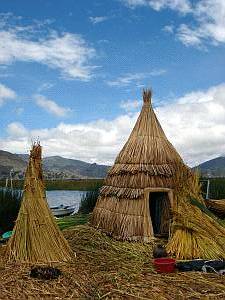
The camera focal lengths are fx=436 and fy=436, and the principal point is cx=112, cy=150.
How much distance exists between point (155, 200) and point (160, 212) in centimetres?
45

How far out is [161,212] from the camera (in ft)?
38.4

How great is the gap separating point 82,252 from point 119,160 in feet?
10.3

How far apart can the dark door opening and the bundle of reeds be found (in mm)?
853

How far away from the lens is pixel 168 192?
10930 mm

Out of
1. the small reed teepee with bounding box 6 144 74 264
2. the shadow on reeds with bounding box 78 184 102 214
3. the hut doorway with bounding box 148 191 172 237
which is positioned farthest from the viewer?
the shadow on reeds with bounding box 78 184 102 214

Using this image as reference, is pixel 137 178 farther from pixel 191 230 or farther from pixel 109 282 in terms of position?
pixel 109 282

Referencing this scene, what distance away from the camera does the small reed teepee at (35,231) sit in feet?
27.5

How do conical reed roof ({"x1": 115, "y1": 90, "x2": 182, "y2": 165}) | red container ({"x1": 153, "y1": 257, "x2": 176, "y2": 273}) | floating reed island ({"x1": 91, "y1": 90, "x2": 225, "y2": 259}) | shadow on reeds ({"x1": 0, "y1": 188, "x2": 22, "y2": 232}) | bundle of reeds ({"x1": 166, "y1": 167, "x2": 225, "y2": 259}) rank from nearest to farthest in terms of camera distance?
red container ({"x1": 153, "y1": 257, "x2": 176, "y2": 273}), bundle of reeds ({"x1": 166, "y1": 167, "x2": 225, "y2": 259}), floating reed island ({"x1": 91, "y1": 90, "x2": 225, "y2": 259}), conical reed roof ({"x1": 115, "y1": 90, "x2": 182, "y2": 165}), shadow on reeds ({"x1": 0, "y1": 188, "x2": 22, "y2": 232})

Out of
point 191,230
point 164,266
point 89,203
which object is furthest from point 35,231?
point 89,203

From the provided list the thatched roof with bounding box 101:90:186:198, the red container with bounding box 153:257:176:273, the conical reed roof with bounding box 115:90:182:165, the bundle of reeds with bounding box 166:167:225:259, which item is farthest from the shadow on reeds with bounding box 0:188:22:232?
the red container with bounding box 153:257:176:273

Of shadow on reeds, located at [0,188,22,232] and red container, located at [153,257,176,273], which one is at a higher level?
shadow on reeds, located at [0,188,22,232]

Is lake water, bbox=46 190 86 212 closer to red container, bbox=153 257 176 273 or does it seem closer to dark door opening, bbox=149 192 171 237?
dark door opening, bbox=149 192 171 237

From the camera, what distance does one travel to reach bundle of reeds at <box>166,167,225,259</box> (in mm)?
9164

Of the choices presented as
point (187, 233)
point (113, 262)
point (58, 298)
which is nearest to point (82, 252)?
point (113, 262)
